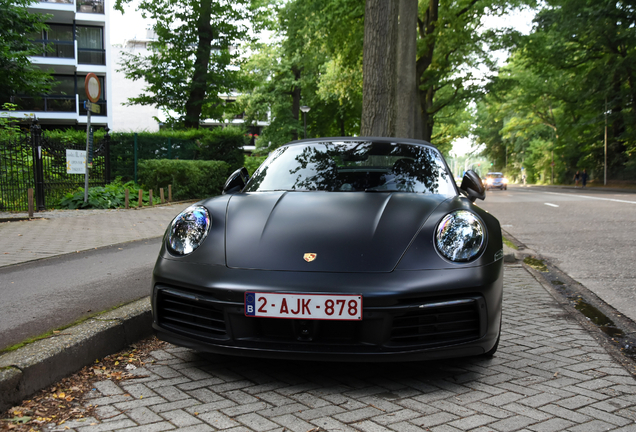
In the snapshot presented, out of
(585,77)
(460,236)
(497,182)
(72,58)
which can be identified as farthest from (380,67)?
(497,182)

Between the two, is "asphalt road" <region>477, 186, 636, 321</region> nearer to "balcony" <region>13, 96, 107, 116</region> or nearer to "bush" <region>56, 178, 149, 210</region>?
"bush" <region>56, 178, 149, 210</region>

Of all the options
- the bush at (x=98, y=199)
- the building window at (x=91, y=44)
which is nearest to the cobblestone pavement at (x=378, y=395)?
the bush at (x=98, y=199)

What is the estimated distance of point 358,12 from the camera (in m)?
18.7

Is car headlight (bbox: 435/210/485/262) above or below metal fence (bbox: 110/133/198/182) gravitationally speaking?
below

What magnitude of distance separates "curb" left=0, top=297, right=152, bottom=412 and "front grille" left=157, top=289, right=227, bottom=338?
1.54ft

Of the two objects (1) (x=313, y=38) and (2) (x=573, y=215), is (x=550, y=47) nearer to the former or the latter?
(1) (x=313, y=38)

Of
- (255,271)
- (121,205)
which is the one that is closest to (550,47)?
(121,205)

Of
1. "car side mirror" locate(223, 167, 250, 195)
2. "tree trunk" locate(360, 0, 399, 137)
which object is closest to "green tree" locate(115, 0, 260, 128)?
"tree trunk" locate(360, 0, 399, 137)

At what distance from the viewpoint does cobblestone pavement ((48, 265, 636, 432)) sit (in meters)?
2.32

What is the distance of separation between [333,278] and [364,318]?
0.23 meters

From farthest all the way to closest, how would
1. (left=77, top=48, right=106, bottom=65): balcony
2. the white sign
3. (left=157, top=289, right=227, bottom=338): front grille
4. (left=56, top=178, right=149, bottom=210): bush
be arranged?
1. (left=77, top=48, right=106, bottom=65): balcony
2. (left=56, top=178, right=149, bottom=210): bush
3. the white sign
4. (left=157, top=289, right=227, bottom=338): front grille

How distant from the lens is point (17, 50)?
52.2 ft

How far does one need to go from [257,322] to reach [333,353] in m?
0.39

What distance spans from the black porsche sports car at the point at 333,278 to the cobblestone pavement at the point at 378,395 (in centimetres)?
21
